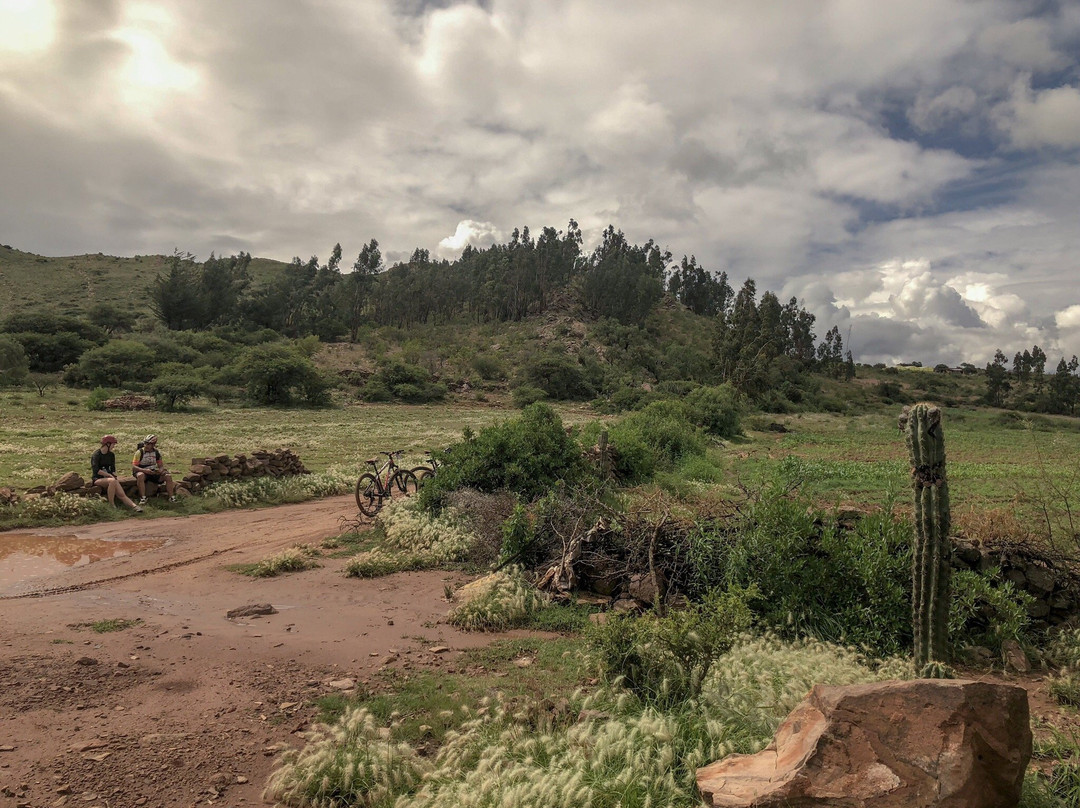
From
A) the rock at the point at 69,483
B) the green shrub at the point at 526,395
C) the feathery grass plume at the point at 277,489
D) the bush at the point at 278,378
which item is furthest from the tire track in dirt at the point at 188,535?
the green shrub at the point at 526,395

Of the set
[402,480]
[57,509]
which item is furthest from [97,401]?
[402,480]

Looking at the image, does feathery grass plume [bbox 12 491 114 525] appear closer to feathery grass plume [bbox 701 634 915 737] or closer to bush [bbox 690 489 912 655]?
bush [bbox 690 489 912 655]

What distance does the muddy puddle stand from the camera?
340 inches

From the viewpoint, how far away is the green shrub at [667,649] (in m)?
4.57

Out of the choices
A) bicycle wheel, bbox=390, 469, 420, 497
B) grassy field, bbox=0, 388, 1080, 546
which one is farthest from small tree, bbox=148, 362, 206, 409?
bicycle wheel, bbox=390, 469, 420, 497

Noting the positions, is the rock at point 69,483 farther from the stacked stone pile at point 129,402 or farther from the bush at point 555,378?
the bush at point 555,378

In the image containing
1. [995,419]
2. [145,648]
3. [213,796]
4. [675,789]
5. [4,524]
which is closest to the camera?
[675,789]

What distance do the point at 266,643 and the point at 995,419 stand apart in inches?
2455

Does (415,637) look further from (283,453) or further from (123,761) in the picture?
(283,453)

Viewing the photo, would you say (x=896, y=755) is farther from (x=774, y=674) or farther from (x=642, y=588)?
(x=642, y=588)

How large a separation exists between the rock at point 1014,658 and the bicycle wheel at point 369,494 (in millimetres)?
9772

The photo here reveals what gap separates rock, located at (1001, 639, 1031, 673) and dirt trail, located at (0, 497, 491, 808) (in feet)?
16.4

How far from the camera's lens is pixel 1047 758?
4074mm

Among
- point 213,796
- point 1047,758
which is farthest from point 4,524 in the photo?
point 1047,758
